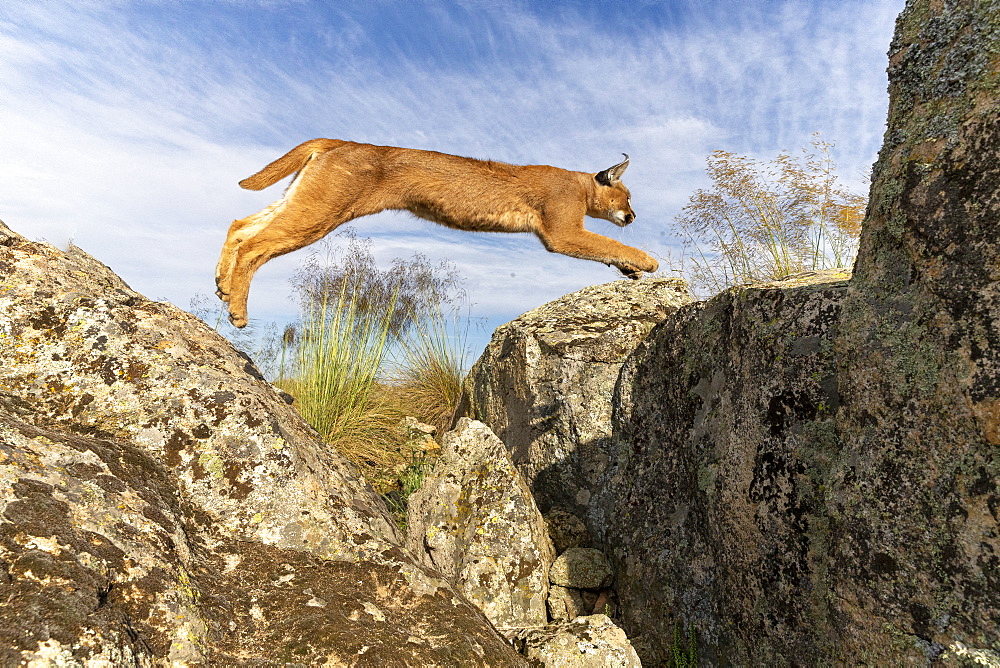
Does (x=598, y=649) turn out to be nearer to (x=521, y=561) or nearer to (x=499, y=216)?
(x=521, y=561)

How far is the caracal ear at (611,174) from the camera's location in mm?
6213

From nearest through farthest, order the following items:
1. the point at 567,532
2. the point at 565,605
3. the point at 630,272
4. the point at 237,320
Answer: the point at 565,605 → the point at 567,532 → the point at 237,320 → the point at 630,272

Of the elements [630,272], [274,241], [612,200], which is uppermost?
[612,200]

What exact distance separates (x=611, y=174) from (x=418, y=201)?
2.26 meters

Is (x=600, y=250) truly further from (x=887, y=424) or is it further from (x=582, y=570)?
(x=887, y=424)

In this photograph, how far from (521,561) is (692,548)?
0.91 metres

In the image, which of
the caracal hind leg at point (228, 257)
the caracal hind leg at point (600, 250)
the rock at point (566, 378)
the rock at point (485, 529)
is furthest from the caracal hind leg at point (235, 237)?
the caracal hind leg at point (600, 250)

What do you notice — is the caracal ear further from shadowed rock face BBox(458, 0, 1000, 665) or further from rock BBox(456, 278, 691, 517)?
shadowed rock face BBox(458, 0, 1000, 665)

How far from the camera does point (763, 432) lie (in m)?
2.33

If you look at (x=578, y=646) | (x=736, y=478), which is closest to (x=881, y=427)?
(x=736, y=478)

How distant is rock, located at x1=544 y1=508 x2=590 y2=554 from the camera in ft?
11.9

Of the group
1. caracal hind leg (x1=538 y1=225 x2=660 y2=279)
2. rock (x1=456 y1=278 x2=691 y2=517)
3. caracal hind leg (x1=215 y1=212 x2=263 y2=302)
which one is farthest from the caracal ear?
caracal hind leg (x1=215 y1=212 x2=263 y2=302)

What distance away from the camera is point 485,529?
329cm

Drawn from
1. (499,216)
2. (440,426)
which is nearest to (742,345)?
(499,216)
